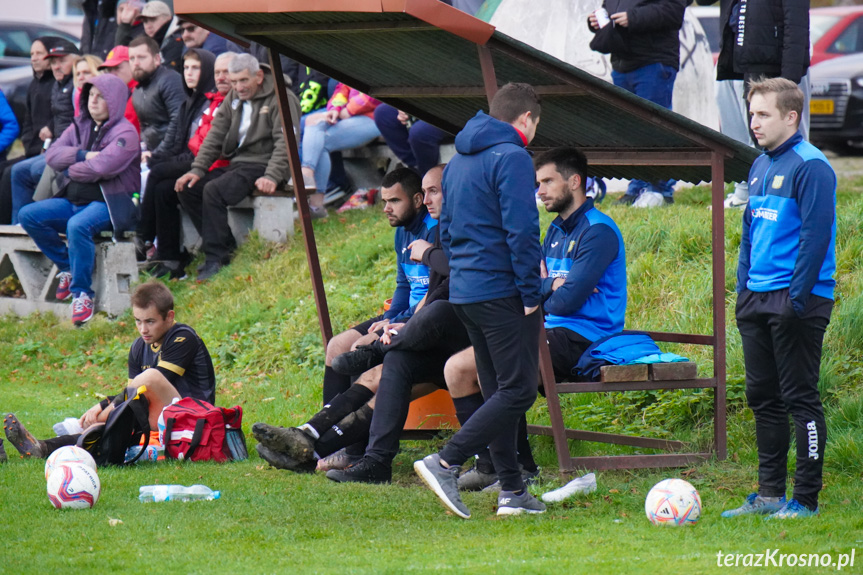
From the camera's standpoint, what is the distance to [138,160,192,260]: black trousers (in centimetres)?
1169

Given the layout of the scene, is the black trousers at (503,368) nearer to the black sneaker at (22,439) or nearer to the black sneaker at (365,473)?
the black sneaker at (365,473)

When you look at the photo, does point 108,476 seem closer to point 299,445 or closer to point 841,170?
point 299,445

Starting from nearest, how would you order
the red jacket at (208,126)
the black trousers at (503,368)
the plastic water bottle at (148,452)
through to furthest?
the black trousers at (503,368) → the plastic water bottle at (148,452) → the red jacket at (208,126)

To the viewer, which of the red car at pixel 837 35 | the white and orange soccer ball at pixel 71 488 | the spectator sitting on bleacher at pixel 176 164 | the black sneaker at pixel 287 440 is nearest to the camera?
the white and orange soccer ball at pixel 71 488

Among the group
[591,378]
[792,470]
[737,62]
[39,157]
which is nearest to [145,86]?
[39,157]

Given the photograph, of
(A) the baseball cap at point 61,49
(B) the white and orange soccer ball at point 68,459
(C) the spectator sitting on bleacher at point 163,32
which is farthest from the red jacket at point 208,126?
(B) the white and orange soccer ball at point 68,459

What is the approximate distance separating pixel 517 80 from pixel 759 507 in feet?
8.29

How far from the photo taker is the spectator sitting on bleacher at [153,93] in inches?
470

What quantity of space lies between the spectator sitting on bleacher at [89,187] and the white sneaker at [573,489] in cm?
695

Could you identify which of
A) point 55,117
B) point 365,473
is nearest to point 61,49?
point 55,117

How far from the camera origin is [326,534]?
16.0ft

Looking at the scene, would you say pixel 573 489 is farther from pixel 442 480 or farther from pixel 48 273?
pixel 48 273

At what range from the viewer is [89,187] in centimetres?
1110

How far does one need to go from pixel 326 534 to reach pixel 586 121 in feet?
9.05
